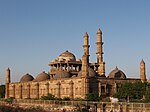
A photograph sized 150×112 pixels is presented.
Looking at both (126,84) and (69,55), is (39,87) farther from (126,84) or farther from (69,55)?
(126,84)

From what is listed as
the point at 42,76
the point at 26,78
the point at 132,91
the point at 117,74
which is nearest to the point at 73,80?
the point at 132,91

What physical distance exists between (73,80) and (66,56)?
1334 cm

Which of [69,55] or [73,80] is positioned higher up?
[69,55]

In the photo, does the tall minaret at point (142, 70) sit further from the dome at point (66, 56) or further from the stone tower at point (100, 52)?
the dome at point (66, 56)

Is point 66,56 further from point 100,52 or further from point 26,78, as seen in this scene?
point 26,78

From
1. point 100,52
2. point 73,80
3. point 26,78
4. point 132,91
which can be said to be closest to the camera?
point 132,91

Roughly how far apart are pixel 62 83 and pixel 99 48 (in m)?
11.0

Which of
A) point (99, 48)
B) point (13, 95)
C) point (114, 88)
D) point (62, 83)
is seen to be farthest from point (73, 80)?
point (13, 95)

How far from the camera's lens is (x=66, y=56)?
71625mm

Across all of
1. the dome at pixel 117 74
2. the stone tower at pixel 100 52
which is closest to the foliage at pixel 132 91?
the dome at pixel 117 74

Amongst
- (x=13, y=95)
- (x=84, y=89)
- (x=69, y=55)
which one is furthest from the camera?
(x=13, y=95)

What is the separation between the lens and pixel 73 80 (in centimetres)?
5897

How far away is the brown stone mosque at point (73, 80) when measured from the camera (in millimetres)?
57344

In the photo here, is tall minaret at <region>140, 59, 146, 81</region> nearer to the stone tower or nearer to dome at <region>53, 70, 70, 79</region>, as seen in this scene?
the stone tower
